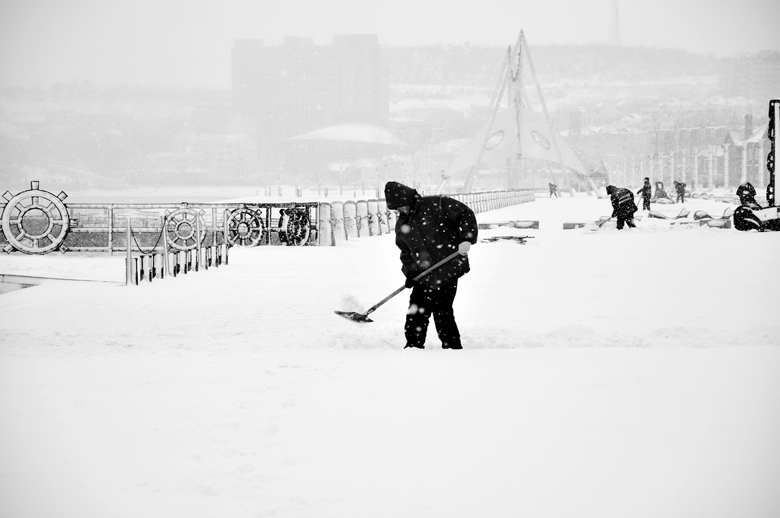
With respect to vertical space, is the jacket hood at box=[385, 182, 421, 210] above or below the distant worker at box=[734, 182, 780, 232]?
above

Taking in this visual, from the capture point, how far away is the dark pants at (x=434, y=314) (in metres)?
7.96

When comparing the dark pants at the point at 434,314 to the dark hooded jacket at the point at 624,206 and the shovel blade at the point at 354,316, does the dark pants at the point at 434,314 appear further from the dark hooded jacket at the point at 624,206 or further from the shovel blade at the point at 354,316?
the dark hooded jacket at the point at 624,206

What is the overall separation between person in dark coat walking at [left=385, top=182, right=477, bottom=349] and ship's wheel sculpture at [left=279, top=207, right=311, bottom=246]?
1573 cm

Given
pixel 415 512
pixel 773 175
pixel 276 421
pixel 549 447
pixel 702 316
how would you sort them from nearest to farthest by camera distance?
1. pixel 415 512
2. pixel 549 447
3. pixel 276 421
4. pixel 702 316
5. pixel 773 175

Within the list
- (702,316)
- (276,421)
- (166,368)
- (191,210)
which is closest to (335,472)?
(276,421)

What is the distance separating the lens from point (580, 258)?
1766cm

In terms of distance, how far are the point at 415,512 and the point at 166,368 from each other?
3.75 metres

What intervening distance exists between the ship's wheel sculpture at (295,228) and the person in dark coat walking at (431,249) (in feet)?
51.6

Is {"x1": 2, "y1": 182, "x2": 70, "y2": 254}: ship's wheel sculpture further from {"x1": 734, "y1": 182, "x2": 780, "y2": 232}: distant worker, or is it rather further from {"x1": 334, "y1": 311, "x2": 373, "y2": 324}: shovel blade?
{"x1": 734, "y1": 182, "x2": 780, "y2": 232}: distant worker

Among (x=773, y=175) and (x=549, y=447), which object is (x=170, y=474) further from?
(x=773, y=175)

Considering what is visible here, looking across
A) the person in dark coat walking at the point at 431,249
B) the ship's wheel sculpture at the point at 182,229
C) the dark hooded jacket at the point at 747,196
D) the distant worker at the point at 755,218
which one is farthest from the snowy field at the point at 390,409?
the dark hooded jacket at the point at 747,196

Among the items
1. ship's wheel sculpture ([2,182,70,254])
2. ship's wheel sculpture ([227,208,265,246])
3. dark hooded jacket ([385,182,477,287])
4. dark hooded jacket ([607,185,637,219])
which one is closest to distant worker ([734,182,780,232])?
dark hooded jacket ([607,185,637,219])

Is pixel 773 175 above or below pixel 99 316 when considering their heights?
above

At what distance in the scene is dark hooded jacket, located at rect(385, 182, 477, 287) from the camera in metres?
7.89
